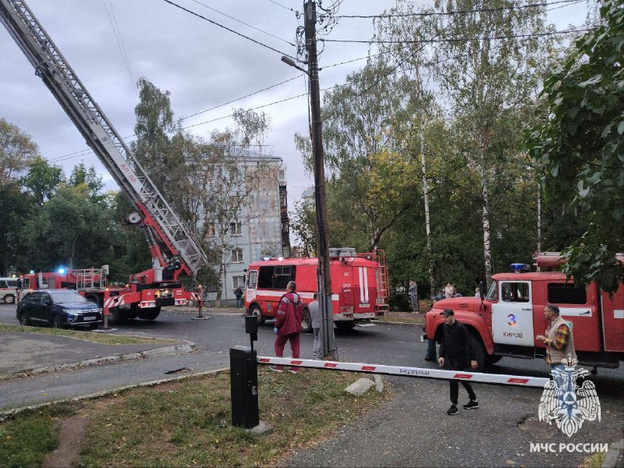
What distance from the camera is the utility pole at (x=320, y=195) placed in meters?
11.5

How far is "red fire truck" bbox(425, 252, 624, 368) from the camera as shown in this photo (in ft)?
29.8

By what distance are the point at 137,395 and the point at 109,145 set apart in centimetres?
1501

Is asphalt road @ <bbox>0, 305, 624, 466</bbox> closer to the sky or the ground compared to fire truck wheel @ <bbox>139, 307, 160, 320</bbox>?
closer to the ground

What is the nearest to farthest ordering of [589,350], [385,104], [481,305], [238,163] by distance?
[589,350] < [481,305] < [385,104] < [238,163]

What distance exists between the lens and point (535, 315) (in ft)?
32.6

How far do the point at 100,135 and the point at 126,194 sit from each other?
2.68m

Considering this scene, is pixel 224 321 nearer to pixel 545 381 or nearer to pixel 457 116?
pixel 457 116

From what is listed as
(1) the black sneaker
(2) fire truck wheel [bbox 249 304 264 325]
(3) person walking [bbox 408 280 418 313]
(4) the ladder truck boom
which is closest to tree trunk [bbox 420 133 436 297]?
(3) person walking [bbox 408 280 418 313]

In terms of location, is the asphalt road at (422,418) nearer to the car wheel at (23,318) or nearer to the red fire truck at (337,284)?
the red fire truck at (337,284)

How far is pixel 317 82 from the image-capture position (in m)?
12.1

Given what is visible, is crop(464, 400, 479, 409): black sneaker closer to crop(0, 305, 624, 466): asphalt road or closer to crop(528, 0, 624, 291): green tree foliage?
crop(0, 305, 624, 466): asphalt road

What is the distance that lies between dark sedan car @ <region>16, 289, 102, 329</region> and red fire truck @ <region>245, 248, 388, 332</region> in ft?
19.3

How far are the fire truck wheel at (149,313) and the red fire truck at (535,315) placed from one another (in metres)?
15.4

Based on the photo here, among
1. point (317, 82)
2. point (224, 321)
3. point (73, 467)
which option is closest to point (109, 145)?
point (224, 321)
